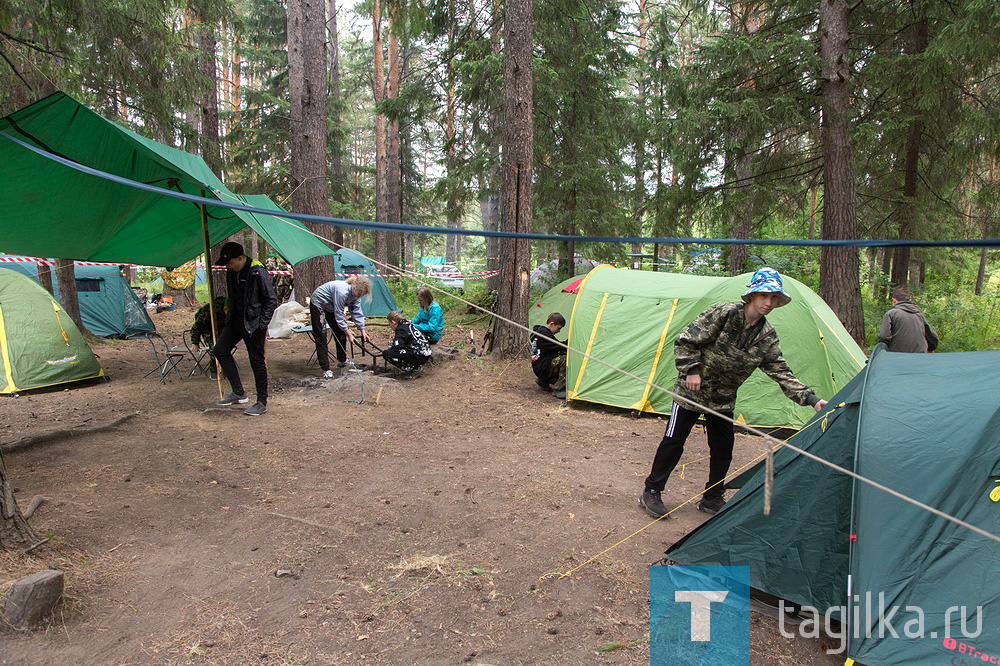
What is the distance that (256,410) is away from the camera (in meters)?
6.09

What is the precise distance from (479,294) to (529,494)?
1107 cm

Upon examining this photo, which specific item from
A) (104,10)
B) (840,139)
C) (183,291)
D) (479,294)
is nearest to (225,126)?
(183,291)

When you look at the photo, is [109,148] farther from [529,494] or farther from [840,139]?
[840,139]

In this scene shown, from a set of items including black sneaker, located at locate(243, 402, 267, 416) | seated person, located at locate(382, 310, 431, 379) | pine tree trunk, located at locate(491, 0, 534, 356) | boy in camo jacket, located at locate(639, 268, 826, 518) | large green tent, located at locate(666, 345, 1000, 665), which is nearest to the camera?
large green tent, located at locate(666, 345, 1000, 665)

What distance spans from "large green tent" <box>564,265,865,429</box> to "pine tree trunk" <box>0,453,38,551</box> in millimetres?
5153

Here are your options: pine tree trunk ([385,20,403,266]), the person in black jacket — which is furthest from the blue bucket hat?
pine tree trunk ([385,20,403,266])

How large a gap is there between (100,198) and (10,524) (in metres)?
4.08

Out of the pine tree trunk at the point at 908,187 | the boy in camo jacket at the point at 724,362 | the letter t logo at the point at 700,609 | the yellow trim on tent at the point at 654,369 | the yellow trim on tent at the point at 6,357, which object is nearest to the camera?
the letter t logo at the point at 700,609

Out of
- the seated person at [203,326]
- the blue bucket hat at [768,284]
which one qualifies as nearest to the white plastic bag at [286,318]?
the seated person at [203,326]

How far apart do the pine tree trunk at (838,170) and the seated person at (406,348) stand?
623 cm

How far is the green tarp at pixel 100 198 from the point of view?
4.52 metres

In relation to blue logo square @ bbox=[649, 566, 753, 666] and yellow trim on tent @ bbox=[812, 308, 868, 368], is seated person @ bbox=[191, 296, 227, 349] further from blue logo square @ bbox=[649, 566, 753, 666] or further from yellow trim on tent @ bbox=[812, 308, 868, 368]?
yellow trim on tent @ bbox=[812, 308, 868, 368]

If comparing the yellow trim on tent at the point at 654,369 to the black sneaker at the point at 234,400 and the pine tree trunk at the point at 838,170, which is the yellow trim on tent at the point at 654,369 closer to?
the pine tree trunk at the point at 838,170

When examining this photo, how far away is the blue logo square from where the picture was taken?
99.0 inches
